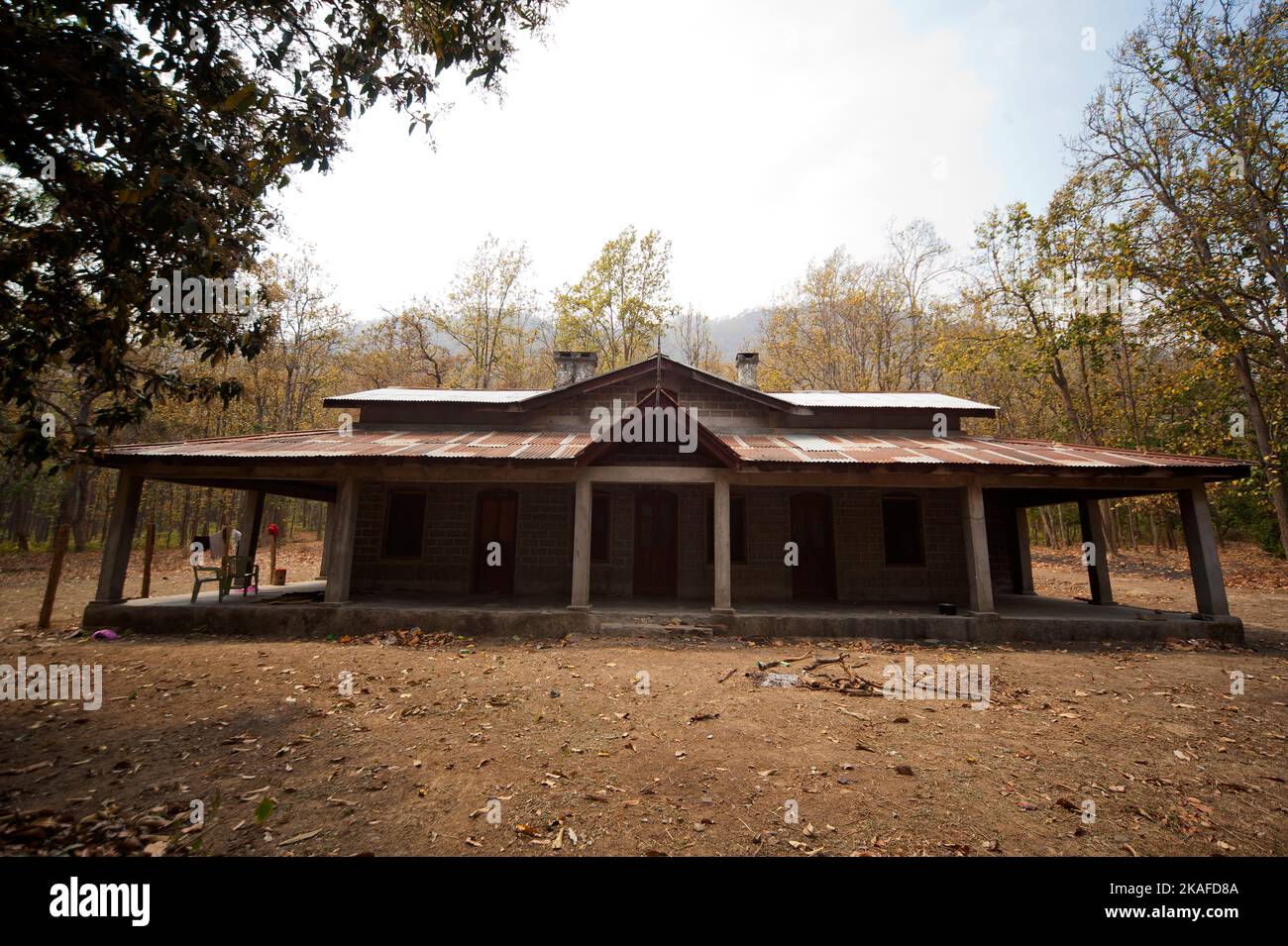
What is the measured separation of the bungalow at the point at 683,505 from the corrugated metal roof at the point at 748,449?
8cm

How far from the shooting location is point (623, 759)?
463cm

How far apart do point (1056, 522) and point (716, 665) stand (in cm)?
3643

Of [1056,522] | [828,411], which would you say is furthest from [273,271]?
[1056,522]

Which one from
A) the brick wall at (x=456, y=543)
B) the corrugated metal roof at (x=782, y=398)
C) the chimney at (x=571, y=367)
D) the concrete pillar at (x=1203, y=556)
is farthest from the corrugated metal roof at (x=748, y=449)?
the chimney at (x=571, y=367)

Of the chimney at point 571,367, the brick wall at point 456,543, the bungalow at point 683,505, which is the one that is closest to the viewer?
the bungalow at point 683,505

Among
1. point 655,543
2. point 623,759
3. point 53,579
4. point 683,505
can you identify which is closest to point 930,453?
point 683,505

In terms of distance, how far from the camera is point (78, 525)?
24828 mm

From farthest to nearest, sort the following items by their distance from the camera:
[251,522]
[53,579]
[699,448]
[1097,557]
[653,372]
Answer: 1. [653,372]
2. [251,522]
3. [1097,557]
4. [699,448]
5. [53,579]

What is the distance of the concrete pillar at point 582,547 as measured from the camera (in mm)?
9906

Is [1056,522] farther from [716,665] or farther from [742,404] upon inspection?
[716,665]

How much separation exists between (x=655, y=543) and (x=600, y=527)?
1.47m

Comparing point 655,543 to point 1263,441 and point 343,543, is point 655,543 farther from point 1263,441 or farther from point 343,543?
point 1263,441

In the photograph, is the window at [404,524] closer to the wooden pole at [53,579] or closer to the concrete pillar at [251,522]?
the concrete pillar at [251,522]
